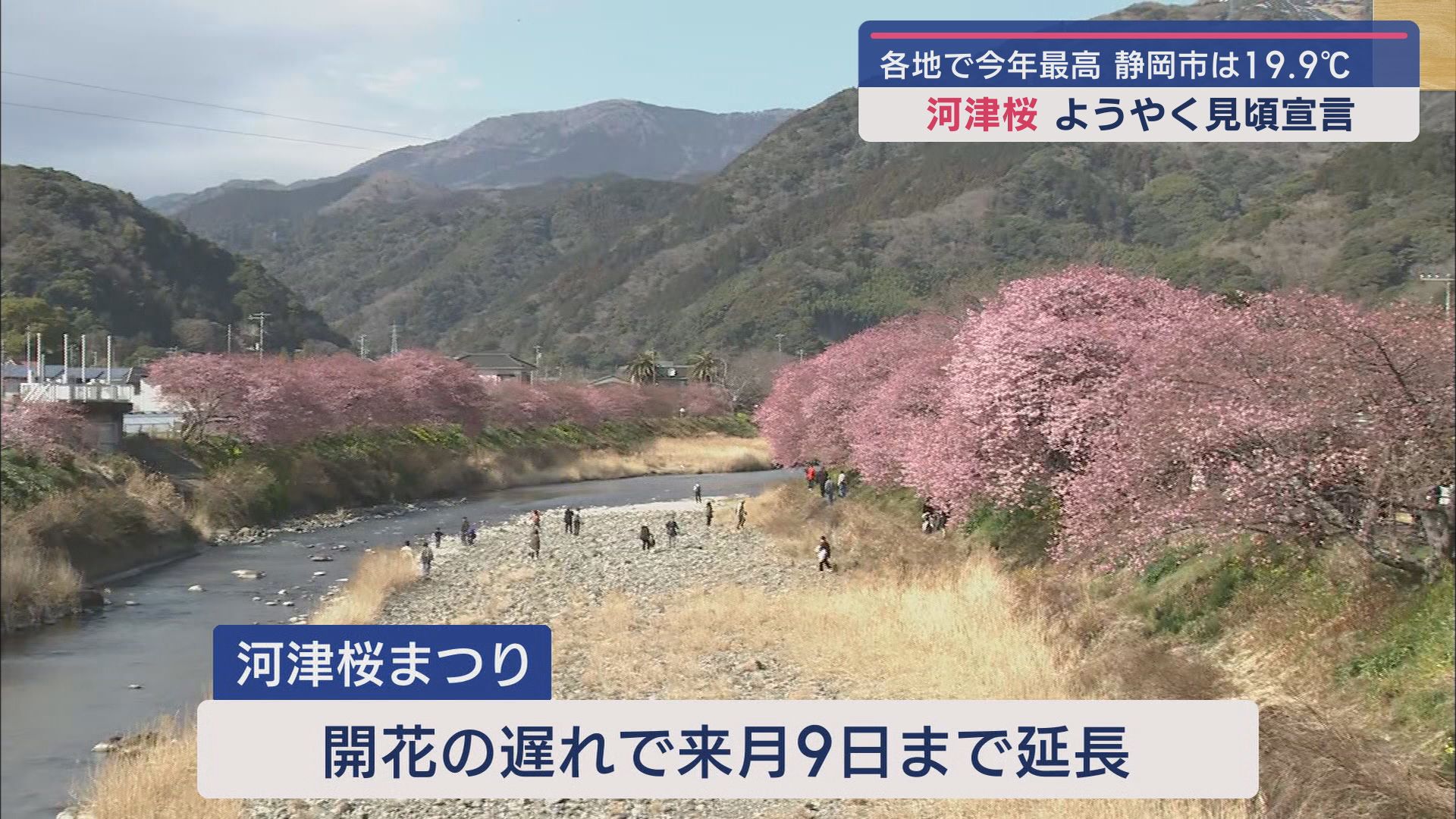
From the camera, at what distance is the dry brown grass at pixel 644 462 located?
50.8 metres

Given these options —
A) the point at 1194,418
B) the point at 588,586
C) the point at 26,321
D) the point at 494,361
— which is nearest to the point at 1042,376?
the point at 1194,418

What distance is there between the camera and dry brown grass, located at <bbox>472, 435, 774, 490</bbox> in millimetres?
50781

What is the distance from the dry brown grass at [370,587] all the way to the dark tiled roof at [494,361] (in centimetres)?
2290

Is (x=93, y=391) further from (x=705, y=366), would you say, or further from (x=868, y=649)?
(x=705, y=366)

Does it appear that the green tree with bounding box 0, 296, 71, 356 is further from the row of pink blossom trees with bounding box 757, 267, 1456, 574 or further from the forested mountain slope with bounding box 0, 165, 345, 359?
the row of pink blossom trees with bounding box 757, 267, 1456, 574

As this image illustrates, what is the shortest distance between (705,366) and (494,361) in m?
11.8

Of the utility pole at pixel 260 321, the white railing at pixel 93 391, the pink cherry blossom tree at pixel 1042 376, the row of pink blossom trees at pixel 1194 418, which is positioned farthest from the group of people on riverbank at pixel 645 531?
the row of pink blossom trees at pixel 1194 418

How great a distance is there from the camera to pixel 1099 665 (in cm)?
1116

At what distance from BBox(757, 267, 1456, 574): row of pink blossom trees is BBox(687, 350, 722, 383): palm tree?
128 ft

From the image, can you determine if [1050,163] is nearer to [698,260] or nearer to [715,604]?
[698,260]

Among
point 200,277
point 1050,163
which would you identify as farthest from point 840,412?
point 1050,163

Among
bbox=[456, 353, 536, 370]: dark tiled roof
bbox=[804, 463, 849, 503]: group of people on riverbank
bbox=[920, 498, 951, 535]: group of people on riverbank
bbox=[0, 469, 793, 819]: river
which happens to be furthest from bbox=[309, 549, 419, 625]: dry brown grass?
bbox=[456, 353, 536, 370]: dark tiled roof

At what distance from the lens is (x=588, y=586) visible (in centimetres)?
2411
